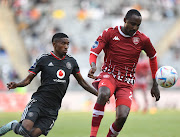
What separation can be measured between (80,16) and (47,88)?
27.2m

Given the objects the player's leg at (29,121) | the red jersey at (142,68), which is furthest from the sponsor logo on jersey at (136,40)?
the red jersey at (142,68)

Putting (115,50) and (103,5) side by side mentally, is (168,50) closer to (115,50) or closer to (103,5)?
(103,5)

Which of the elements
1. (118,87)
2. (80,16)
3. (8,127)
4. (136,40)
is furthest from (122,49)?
(80,16)

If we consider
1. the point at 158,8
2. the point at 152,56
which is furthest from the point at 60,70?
the point at 158,8

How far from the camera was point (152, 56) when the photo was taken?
7.52 m

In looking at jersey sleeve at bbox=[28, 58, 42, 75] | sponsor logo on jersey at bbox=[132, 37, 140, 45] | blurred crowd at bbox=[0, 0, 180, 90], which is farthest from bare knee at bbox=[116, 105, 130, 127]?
blurred crowd at bbox=[0, 0, 180, 90]

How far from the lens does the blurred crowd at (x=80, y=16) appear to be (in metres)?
32.2

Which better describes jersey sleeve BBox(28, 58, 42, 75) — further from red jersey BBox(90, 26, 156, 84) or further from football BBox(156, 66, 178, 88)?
football BBox(156, 66, 178, 88)

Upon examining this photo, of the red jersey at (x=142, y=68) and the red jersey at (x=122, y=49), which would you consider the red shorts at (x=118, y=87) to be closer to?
the red jersey at (x=122, y=49)

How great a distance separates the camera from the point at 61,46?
685 centimetres

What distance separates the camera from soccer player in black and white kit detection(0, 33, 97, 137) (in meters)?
6.46

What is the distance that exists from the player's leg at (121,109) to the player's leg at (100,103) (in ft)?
0.60

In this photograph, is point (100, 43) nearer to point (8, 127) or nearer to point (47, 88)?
point (47, 88)

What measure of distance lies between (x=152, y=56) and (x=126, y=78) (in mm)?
698
